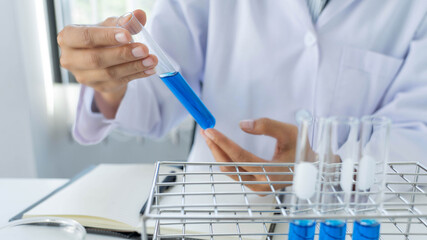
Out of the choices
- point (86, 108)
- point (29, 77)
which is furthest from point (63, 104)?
point (86, 108)

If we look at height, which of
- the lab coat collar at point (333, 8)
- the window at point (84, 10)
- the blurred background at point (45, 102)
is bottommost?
the blurred background at point (45, 102)

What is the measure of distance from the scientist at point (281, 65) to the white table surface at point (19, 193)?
0.53 feet

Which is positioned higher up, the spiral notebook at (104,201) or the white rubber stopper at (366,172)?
the white rubber stopper at (366,172)

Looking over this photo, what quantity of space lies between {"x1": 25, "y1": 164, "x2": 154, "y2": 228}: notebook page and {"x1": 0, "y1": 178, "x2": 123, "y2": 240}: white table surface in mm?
50

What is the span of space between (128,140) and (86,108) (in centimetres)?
87

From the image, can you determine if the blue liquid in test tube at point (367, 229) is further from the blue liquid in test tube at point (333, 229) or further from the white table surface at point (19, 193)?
the white table surface at point (19, 193)

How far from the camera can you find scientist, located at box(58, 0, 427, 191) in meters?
0.74

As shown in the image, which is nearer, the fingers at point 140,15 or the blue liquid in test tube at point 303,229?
the blue liquid in test tube at point 303,229

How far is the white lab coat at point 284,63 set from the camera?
2.42 feet

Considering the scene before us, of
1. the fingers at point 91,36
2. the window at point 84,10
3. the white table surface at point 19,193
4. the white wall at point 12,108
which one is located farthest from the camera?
the window at point 84,10

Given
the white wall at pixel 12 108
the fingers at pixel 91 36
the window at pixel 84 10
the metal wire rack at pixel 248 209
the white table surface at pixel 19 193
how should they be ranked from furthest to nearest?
the window at pixel 84 10 < the white wall at pixel 12 108 < the white table surface at pixel 19 193 < the fingers at pixel 91 36 < the metal wire rack at pixel 248 209

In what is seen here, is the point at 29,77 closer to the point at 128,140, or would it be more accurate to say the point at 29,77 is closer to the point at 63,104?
the point at 63,104

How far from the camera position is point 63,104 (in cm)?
160

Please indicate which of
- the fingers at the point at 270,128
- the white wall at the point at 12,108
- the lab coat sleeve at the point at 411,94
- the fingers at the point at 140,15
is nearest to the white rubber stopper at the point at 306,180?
the fingers at the point at 270,128
